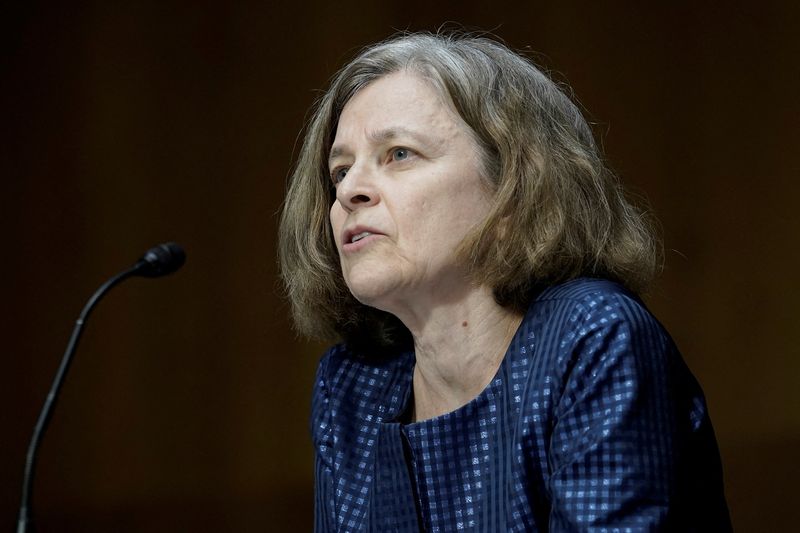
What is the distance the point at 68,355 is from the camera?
1183 mm

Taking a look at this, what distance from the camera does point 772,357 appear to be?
110 inches

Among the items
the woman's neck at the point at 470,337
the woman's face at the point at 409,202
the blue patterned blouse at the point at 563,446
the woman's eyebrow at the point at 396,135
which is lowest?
the blue patterned blouse at the point at 563,446

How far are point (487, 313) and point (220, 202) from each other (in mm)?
1559

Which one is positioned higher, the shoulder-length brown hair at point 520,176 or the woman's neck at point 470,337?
the shoulder-length brown hair at point 520,176

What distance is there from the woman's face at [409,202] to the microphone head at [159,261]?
14.1 inches

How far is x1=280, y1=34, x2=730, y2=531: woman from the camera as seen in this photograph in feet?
4.44

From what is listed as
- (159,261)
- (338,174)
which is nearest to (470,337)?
(338,174)

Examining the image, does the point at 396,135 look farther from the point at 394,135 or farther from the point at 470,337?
the point at 470,337

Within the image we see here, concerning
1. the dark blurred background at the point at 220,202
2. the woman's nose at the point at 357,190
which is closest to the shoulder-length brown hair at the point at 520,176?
the woman's nose at the point at 357,190

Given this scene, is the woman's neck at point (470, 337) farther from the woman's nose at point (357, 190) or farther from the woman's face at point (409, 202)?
the woman's nose at point (357, 190)

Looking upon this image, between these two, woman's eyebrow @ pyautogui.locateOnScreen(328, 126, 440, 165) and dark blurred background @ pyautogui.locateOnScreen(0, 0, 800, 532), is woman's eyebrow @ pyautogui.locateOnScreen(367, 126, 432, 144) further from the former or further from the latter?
dark blurred background @ pyautogui.locateOnScreen(0, 0, 800, 532)

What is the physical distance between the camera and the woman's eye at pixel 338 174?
1.77 meters

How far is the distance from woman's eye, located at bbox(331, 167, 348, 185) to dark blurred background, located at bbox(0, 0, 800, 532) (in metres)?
1.10

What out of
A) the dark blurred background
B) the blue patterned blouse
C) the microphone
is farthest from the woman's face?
the dark blurred background
